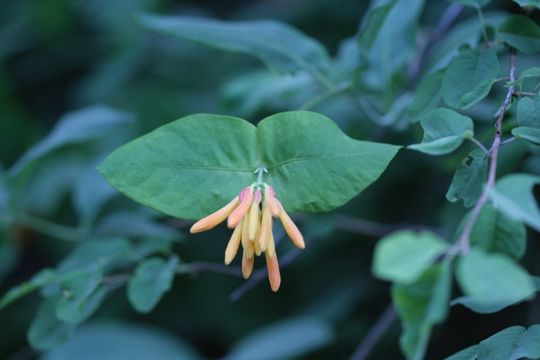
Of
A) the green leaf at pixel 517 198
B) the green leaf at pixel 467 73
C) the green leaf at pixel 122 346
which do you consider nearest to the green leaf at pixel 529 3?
the green leaf at pixel 467 73

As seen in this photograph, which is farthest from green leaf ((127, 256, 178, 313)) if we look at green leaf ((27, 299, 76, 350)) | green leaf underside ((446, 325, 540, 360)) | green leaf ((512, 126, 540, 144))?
green leaf ((512, 126, 540, 144))

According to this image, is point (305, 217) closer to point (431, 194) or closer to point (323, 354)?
point (431, 194)

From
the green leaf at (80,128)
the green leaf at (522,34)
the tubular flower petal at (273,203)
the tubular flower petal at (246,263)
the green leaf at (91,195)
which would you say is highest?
the green leaf at (522,34)

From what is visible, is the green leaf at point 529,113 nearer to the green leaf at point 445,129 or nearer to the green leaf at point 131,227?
the green leaf at point 445,129

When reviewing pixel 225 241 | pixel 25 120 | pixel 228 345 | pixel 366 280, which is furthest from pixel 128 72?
pixel 366 280

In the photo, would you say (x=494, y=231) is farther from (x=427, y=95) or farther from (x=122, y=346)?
(x=122, y=346)

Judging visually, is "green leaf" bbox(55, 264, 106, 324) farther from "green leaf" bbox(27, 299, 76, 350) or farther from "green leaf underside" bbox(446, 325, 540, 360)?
"green leaf underside" bbox(446, 325, 540, 360)
